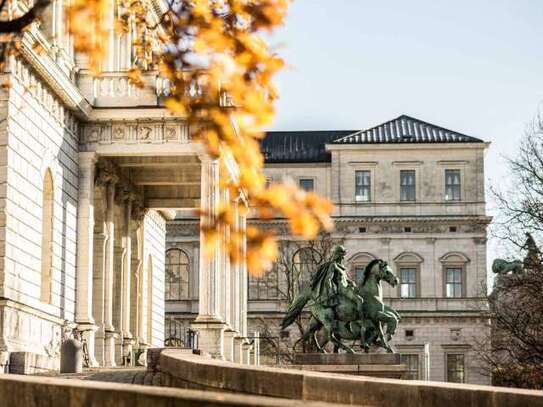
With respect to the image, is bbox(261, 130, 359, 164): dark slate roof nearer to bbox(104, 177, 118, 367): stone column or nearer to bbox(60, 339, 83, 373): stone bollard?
bbox(104, 177, 118, 367): stone column

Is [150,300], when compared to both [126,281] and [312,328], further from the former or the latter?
[312,328]

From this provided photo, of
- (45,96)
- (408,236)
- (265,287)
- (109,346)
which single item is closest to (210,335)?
(109,346)

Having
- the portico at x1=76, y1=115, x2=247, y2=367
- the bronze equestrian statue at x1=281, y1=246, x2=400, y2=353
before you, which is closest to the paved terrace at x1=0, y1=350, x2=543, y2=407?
the bronze equestrian statue at x1=281, y1=246, x2=400, y2=353

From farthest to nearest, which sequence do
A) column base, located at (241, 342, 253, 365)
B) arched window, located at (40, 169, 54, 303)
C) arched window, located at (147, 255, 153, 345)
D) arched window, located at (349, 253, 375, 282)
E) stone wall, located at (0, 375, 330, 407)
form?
1. arched window, located at (349, 253, 375, 282)
2. arched window, located at (147, 255, 153, 345)
3. column base, located at (241, 342, 253, 365)
4. arched window, located at (40, 169, 54, 303)
5. stone wall, located at (0, 375, 330, 407)

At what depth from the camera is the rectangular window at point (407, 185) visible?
8850 centimetres

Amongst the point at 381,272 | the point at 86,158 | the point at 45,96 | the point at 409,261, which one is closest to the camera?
the point at 381,272

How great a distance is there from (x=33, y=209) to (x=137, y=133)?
23.8 ft

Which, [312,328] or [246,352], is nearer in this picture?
[312,328]

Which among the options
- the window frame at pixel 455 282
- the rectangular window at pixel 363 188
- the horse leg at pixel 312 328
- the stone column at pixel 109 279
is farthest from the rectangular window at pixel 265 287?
the horse leg at pixel 312 328

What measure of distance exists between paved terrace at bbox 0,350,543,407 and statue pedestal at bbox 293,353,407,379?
15475 millimetres

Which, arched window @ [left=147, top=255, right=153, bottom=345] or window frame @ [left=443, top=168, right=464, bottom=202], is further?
window frame @ [left=443, top=168, right=464, bottom=202]

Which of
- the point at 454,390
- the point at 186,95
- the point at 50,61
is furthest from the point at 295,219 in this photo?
the point at 50,61

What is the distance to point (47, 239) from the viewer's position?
37594mm

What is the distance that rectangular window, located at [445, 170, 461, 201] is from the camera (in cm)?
8812
